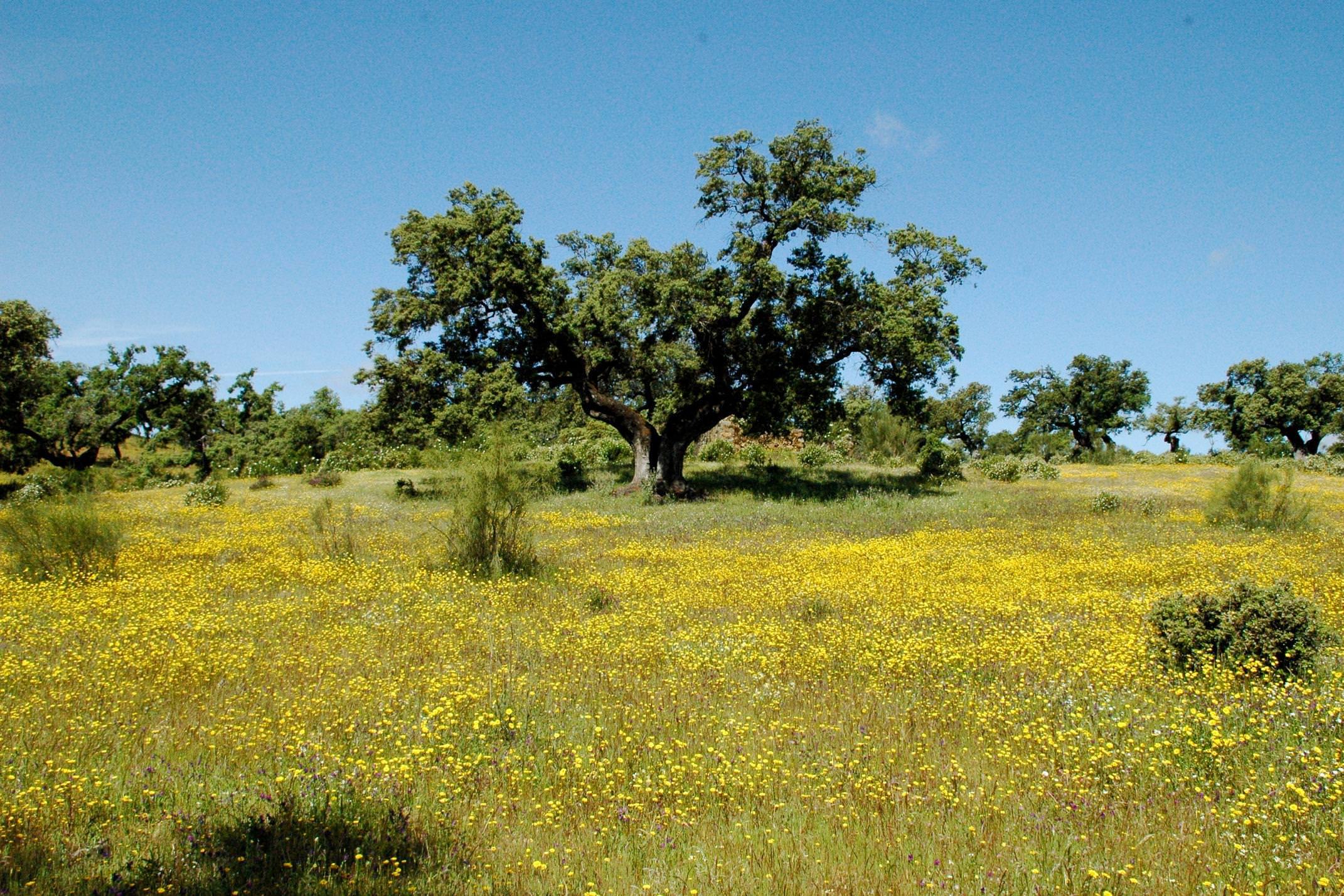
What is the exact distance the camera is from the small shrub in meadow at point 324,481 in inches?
1336

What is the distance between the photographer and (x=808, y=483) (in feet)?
107

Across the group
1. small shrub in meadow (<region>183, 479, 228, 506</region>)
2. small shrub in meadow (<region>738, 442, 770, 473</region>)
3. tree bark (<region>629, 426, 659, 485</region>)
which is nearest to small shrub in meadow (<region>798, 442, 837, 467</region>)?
small shrub in meadow (<region>738, 442, 770, 473</region>)

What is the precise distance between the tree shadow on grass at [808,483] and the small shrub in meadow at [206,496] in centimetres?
1682

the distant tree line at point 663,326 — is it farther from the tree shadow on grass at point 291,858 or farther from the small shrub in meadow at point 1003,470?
the tree shadow on grass at point 291,858

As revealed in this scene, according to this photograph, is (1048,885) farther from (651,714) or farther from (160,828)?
(160,828)

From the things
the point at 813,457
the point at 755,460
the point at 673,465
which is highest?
the point at 813,457

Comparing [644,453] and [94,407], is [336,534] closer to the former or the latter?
[644,453]

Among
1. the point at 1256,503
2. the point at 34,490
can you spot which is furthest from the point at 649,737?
the point at 34,490

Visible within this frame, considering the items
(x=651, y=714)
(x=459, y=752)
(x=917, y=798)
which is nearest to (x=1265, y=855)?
(x=917, y=798)

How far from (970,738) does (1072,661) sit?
10.0ft

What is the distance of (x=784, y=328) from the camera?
1133 inches

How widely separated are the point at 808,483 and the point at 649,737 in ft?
86.1

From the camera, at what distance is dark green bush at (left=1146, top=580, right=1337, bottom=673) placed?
8.89 m

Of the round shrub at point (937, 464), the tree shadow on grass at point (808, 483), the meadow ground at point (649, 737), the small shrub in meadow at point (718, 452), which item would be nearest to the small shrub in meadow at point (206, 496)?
the meadow ground at point (649, 737)
